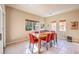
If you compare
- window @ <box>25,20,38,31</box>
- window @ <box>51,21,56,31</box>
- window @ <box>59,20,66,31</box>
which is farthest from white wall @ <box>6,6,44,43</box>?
window @ <box>59,20,66,31</box>

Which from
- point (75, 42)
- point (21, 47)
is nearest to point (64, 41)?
point (75, 42)

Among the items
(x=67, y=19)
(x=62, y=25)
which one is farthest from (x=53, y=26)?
(x=67, y=19)

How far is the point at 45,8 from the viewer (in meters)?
1.46

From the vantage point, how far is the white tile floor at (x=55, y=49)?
1.41 meters

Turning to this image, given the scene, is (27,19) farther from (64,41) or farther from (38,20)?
(64,41)

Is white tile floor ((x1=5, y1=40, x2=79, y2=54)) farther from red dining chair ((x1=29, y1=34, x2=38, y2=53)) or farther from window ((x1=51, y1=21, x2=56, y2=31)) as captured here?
window ((x1=51, y1=21, x2=56, y2=31))

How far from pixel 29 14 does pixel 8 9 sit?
0.39 metres

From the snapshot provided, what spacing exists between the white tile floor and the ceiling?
64 cm

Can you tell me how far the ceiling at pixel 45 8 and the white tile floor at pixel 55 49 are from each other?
2.09ft

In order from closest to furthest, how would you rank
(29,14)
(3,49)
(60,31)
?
1. (3,49)
2. (29,14)
3. (60,31)

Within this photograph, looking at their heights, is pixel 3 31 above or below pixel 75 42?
above

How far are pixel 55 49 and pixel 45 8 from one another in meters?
0.83

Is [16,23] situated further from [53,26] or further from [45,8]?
[53,26]
